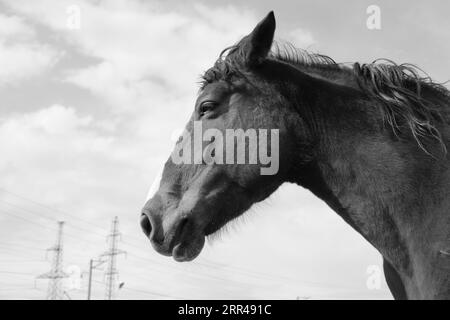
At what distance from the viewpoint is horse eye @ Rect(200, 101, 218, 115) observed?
14.7 feet

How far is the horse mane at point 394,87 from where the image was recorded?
3912 mm

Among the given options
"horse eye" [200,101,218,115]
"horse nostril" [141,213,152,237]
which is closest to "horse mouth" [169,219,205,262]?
"horse nostril" [141,213,152,237]

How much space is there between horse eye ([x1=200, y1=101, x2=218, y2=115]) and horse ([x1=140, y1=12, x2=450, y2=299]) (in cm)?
1

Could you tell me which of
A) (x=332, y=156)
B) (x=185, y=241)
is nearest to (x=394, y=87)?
(x=332, y=156)

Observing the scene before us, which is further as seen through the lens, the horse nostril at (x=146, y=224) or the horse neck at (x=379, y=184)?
the horse nostril at (x=146, y=224)

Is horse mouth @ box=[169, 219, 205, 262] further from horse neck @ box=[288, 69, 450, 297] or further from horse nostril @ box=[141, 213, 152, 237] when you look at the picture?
horse neck @ box=[288, 69, 450, 297]

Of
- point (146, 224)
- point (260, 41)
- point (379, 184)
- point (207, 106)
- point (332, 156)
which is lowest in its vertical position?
point (146, 224)

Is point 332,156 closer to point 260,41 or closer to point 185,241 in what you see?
point 260,41

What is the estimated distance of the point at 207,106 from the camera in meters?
4.49

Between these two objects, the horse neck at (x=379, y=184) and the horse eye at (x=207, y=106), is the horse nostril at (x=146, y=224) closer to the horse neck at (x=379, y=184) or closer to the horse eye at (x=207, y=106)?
the horse eye at (x=207, y=106)

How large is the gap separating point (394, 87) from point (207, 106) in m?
1.58

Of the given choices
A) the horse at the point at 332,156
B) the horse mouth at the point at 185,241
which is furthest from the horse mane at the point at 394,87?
the horse mouth at the point at 185,241

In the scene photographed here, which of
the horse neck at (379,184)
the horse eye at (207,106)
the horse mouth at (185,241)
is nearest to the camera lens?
the horse neck at (379,184)

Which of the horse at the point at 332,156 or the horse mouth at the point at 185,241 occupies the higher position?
the horse at the point at 332,156
